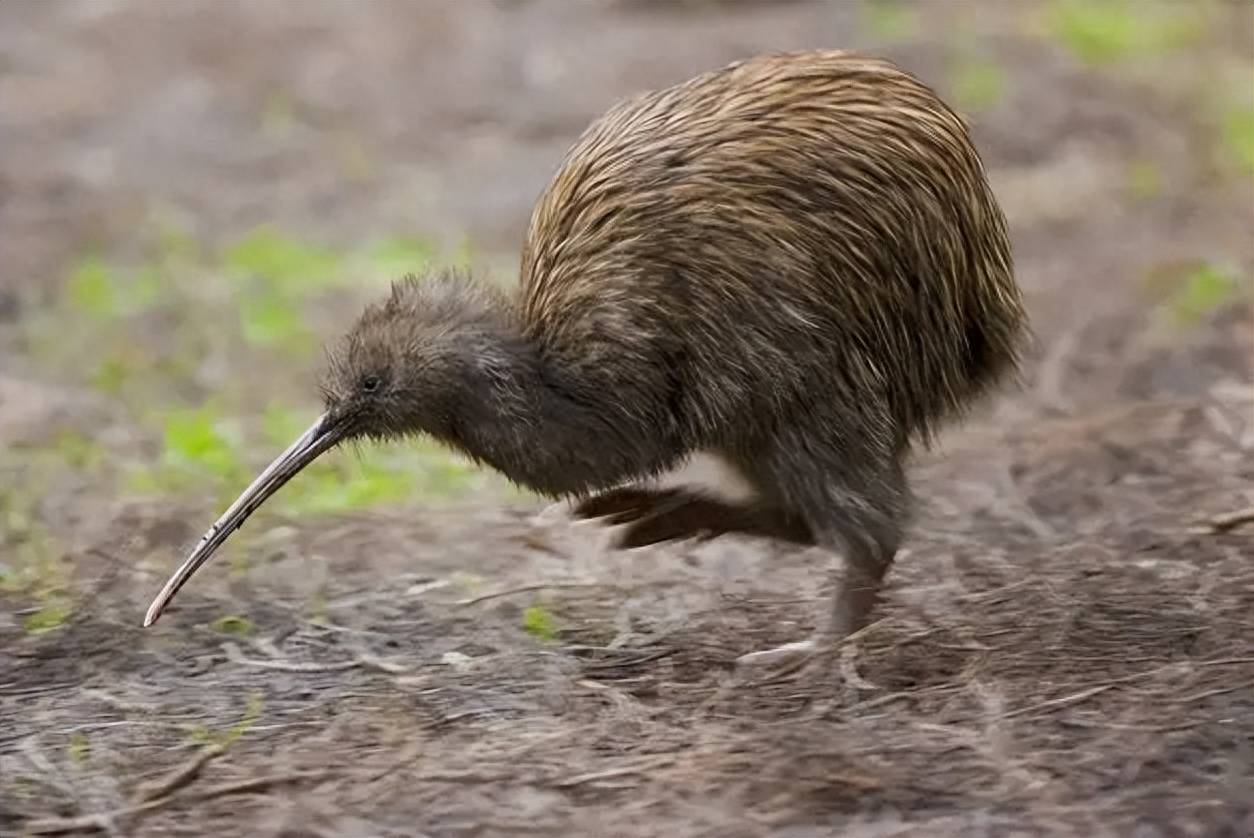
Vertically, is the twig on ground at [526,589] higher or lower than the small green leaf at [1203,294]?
lower

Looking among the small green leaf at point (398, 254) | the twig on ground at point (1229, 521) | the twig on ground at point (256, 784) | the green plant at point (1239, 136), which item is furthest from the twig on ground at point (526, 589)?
the green plant at point (1239, 136)

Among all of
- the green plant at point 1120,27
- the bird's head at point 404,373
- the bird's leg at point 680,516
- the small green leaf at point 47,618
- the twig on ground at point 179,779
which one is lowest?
the twig on ground at point 179,779

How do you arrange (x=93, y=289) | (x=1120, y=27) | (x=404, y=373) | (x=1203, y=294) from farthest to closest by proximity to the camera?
(x=1120, y=27) < (x=93, y=289) < (x=1203, y=294) < (x=404, y=373)

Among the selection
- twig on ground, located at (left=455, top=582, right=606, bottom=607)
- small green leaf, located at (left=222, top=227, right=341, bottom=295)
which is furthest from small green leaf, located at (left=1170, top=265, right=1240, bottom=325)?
small green leaf, located at (left=222, top=227, right=341, bottom=295)

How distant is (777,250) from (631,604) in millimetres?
1102

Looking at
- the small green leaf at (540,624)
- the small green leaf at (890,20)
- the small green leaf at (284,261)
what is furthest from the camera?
the small green leaf at (890,20)

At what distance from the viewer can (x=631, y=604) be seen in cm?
481

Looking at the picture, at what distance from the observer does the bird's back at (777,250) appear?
4125mm

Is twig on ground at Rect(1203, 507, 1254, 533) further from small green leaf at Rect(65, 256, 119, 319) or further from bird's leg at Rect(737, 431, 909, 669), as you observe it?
small green leaf at Rect(65, 256, 119, 319)

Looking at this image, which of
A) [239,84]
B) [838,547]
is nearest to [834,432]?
[838,547]

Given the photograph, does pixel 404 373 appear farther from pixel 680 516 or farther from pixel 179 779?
pixel 179 779

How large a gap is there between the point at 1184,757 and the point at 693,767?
916 mm

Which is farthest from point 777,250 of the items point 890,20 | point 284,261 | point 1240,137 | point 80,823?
point 890,20

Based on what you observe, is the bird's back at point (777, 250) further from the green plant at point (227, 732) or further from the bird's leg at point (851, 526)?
the green plant at point (227, 732)
